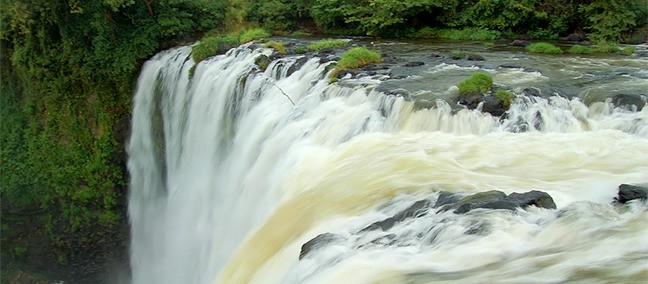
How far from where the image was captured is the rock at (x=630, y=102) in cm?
796

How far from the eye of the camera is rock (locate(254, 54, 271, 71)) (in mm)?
12438

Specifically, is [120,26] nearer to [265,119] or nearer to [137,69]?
[137,69]

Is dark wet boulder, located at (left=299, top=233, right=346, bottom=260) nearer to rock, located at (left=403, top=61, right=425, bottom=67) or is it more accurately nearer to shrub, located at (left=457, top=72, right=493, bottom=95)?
shrub, located at (left=457, top=72, right=493, bottom=95)

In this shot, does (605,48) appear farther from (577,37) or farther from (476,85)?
(476,85)

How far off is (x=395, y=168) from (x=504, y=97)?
2646mm

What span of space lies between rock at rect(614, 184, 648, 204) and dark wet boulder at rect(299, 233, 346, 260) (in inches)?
102

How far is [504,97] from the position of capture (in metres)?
8.31

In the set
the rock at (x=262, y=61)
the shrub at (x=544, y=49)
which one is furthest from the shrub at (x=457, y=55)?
the rock at (x=262, y=61)

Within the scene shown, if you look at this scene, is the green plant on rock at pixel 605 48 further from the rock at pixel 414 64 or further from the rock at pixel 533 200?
the rock at pixel 533 200

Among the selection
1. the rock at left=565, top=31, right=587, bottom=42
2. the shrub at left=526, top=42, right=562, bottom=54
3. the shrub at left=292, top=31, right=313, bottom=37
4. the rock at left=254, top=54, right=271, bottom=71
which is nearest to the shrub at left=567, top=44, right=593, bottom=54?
the shrub at left=526, top=42, right=562, bottom=54

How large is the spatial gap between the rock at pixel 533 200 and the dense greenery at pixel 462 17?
11405mm

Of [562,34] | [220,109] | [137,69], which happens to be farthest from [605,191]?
[137,69]

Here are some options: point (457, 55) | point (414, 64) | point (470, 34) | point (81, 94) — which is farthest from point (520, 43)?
point (81, 94)

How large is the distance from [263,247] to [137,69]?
12.3m
